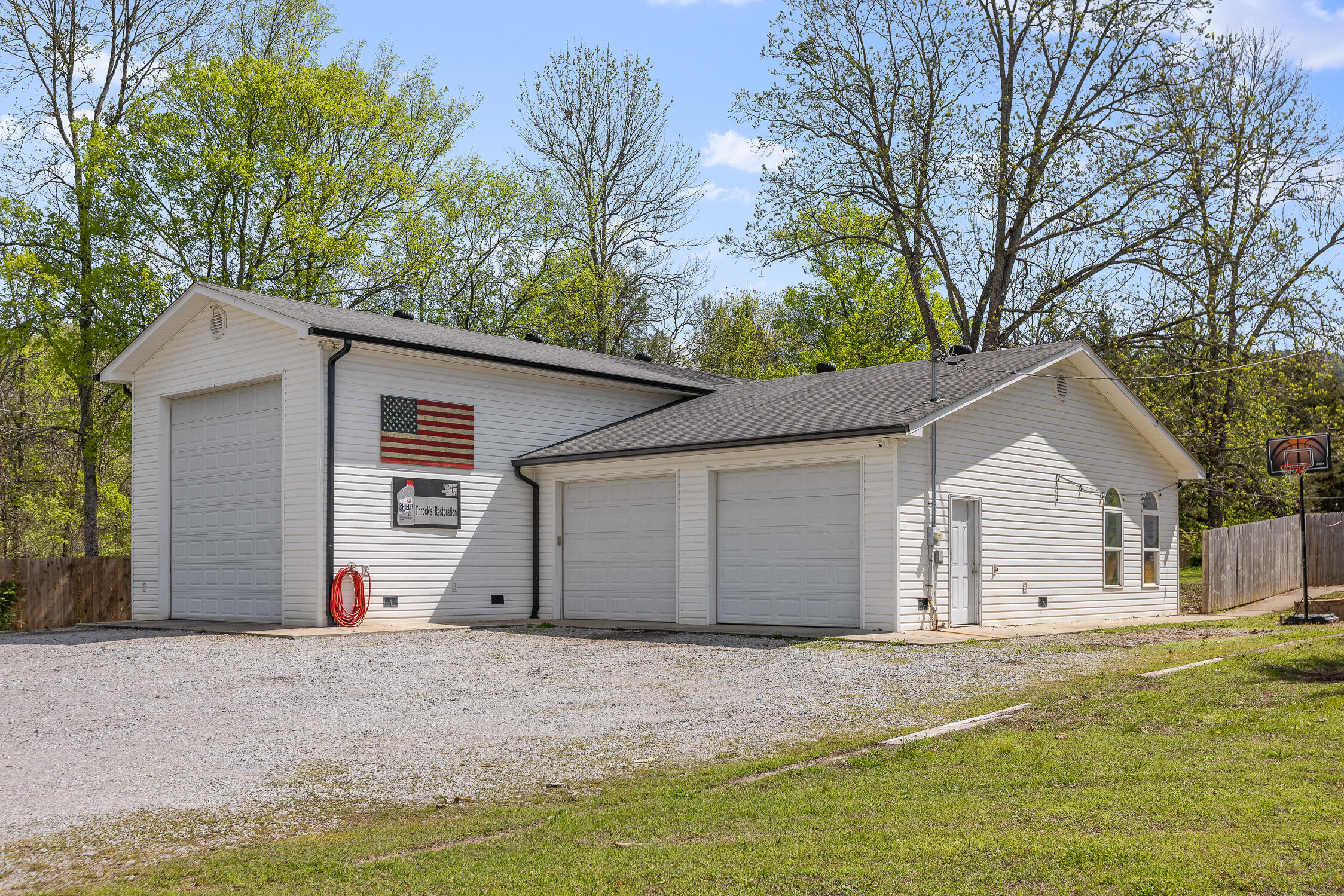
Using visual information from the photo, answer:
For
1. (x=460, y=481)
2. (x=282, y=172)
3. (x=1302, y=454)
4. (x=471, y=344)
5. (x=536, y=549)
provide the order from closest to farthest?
(x=1302, y=454)
(x=460, y=481)
(x=471, y=344)
(x=536, y=549)
(x=282, y=172)

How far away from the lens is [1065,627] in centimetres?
1723

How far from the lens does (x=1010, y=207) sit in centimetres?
2778

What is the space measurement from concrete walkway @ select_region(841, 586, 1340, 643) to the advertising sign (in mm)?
6582

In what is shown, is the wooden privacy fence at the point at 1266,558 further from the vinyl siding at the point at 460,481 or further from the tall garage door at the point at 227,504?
the tall garage door at the point at 227,504

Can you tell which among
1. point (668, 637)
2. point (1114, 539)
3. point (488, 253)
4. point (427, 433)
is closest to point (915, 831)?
point (668, 637)

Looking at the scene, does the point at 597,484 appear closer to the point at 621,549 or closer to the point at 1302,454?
the point at 621,549

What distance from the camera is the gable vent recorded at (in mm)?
18000

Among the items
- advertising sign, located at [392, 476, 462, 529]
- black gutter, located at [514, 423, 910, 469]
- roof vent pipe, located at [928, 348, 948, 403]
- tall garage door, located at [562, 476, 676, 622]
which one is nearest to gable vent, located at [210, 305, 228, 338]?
advertising sign, located at [392, 476, 462, 529]

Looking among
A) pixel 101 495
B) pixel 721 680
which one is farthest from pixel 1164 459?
pixel 101 495

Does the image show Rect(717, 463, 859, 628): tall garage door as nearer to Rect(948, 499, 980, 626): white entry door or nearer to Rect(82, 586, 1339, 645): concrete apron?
Rect(82, 586, 1339, 645): concrete apron

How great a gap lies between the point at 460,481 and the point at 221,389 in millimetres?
4102

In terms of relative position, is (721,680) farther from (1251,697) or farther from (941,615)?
(941,615)

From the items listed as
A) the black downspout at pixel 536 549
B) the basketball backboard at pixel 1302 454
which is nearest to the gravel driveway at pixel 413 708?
the black downspout at pixel 536 549

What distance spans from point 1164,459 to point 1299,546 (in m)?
6.42
